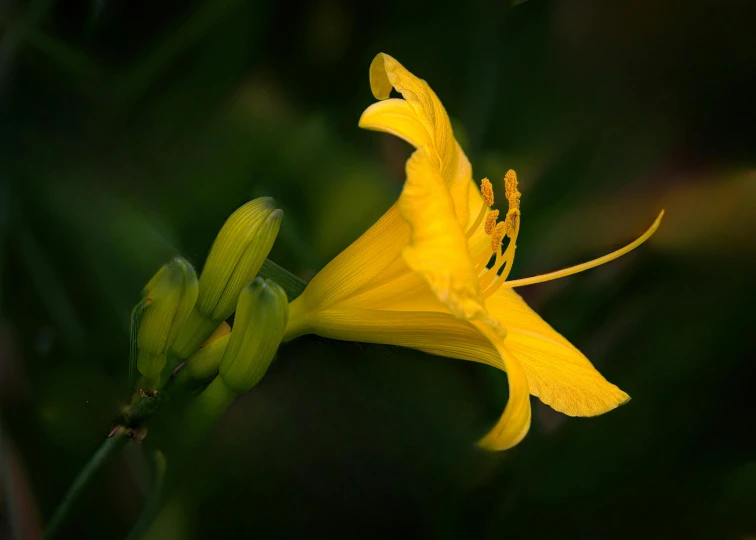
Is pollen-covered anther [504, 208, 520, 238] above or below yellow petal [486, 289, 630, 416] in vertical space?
above

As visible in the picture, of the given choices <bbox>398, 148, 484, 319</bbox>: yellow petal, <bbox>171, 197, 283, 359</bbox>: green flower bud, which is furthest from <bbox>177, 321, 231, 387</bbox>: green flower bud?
<bbox>398, 148, 484, 319</bbox>: yellow petal

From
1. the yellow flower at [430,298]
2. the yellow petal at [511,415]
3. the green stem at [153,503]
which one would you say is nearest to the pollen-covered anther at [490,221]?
the yellow flower at [430,298]

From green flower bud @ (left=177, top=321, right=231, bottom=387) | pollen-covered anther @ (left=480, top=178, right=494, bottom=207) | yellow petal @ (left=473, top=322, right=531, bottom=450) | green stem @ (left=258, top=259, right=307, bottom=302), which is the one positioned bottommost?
green flower bud @ (left=177, top=321, right=231, bottom=387)

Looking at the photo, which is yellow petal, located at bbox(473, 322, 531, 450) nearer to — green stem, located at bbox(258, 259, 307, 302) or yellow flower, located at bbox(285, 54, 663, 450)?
yellow flower, located at bbox(285, 54, 663, 450)

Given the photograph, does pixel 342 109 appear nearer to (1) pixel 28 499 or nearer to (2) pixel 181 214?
(2) pixel 181 214

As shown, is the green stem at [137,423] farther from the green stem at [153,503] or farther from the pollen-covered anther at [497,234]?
the pollen-covered anther at [497,234]

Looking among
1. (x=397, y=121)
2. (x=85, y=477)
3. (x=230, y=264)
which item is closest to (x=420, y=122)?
(x=397, y=121)
